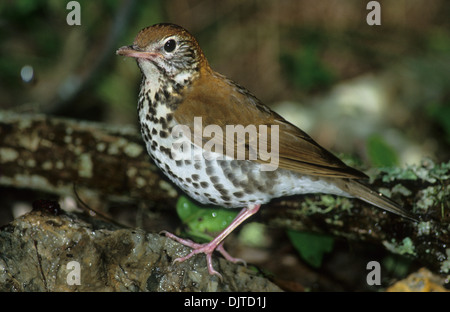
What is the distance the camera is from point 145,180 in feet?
14.2

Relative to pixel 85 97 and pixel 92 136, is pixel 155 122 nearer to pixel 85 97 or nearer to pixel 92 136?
pixel 92 136

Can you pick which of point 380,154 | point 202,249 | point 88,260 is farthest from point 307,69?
point 88,260

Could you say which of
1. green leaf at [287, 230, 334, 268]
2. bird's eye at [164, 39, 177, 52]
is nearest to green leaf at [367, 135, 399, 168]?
green leaf at [287, 230, 334, 268]

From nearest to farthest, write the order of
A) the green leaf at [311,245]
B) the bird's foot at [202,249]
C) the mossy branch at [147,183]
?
the bird's foot at [202,249] < the mossy branch at [147,183] < the green leaf at [311,245]

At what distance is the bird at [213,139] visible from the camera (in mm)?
3375

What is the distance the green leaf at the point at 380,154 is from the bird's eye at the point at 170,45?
6.95 feet

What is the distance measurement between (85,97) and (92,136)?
8.68ft

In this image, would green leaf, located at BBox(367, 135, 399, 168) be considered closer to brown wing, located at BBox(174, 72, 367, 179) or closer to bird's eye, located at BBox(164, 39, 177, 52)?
brown wing, located at BBox(174, 72, 367, 179)

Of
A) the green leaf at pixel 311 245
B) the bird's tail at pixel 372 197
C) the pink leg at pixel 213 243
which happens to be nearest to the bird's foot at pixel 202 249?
Answer: the pink leg at pixel 213 243

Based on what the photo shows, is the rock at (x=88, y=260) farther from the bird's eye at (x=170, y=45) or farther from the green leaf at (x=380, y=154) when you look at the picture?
the green leaf at (x=380, y=154)

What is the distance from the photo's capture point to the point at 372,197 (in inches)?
141

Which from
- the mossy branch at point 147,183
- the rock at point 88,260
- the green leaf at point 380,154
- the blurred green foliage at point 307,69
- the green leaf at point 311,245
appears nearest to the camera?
the rock at point 88,260

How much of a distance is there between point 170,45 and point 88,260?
4.74ft

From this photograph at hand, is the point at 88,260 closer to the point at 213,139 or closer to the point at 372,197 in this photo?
the point at 213,139
